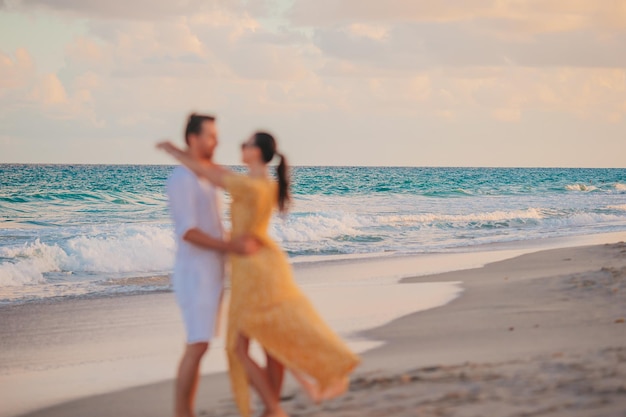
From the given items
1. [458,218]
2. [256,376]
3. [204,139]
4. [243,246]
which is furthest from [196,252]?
[458,218]

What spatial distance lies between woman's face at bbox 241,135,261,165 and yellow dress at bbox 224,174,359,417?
25 centimetres

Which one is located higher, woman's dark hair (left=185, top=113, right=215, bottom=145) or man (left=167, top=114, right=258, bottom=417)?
woman's dark hair (left=185, top=113, right=215, bottom=145)

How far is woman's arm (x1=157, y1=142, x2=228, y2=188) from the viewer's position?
4.84 m

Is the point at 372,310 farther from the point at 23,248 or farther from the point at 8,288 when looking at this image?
the point at 23,248

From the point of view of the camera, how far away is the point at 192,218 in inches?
190

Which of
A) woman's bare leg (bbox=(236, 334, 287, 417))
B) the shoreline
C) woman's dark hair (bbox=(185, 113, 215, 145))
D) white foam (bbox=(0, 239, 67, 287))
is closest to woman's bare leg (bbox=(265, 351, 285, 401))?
woman's bare leg (bbox=(236, 334, 287, 417))

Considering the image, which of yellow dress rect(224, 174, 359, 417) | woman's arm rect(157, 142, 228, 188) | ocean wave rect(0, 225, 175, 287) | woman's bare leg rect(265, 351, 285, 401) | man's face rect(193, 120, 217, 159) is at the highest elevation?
man's face rect(193, 120, 217, 159)

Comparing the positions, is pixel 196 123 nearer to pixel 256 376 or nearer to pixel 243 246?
pixel 243 246

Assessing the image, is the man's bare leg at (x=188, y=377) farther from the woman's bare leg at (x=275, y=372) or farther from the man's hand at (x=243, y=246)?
the man's hand at (x=243, y=246)

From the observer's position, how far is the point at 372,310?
32.2 feet

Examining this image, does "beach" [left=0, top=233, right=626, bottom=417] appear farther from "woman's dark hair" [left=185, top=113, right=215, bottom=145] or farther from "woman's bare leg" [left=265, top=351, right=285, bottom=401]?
"woman's dark hair" [left=185, top=113, right=215, bottom=145]

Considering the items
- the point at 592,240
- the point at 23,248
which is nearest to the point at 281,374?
the point at 23,248

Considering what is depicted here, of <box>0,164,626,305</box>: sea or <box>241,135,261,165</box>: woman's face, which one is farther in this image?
<box>0,164,626,305</box>: sea

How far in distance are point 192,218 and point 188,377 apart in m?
0.92
